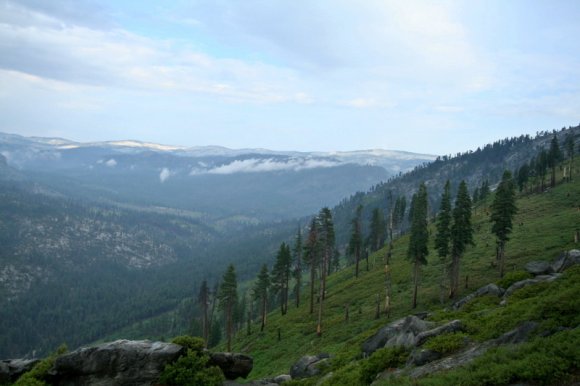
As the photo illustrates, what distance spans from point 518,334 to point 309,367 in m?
17.4

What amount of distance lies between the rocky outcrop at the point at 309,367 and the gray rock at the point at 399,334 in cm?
376

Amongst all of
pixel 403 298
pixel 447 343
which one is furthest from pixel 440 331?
pixel 403 298

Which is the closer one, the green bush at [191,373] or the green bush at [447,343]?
the green bush at [447,343]

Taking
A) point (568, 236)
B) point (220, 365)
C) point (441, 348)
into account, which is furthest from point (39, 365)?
point (568, 236)

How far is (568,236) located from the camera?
62.5 meters

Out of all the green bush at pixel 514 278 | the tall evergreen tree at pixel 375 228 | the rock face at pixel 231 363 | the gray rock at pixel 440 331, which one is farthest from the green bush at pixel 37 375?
the tall evergreen tree at pixel 375 228

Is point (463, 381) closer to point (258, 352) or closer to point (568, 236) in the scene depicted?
point (258, 352)

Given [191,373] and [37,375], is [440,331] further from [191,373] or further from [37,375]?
[37,375]

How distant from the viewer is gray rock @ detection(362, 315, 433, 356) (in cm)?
2664

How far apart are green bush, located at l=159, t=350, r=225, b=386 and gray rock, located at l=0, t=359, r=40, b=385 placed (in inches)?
431

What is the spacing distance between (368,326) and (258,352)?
61.4 feet

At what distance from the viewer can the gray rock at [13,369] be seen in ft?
85.1

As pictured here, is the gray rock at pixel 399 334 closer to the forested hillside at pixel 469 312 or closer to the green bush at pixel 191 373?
the forested hillside at pixel 469 312

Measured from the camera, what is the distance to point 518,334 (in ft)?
63.9
